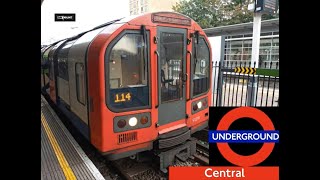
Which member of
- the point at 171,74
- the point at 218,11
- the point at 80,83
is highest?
the point at 218,11

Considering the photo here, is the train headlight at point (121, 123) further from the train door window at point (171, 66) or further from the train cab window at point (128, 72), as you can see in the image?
the train door window at point (171, 66)

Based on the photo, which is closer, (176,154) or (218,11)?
(176,154)

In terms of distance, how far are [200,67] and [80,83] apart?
215cm

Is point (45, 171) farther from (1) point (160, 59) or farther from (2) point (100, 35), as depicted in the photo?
(1) point (160, 59)

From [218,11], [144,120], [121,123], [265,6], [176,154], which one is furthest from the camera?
[218,11]

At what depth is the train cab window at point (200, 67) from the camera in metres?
4.37

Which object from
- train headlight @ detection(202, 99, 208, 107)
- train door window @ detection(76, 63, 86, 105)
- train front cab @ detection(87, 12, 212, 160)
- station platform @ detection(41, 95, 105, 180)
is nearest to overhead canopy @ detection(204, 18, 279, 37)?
train headlight @ detection(202, 99, 208, 107)

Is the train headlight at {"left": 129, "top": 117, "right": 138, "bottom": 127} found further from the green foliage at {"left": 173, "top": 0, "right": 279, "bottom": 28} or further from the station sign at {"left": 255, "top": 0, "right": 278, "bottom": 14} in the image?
the green foliage at {"left": 173, "top": 0, "right": 279, "bottom": 28}

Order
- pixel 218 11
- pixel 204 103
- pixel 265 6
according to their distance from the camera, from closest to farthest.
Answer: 1. pixel 204 103
2. pixel 265 6
3. pixel 218 11

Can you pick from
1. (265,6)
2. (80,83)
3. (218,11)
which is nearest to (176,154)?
(80,83)

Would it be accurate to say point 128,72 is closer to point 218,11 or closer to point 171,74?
point 171,74

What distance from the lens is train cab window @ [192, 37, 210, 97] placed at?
14.3 feet

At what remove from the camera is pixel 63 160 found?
3736 millimetres

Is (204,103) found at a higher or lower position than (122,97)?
lower
